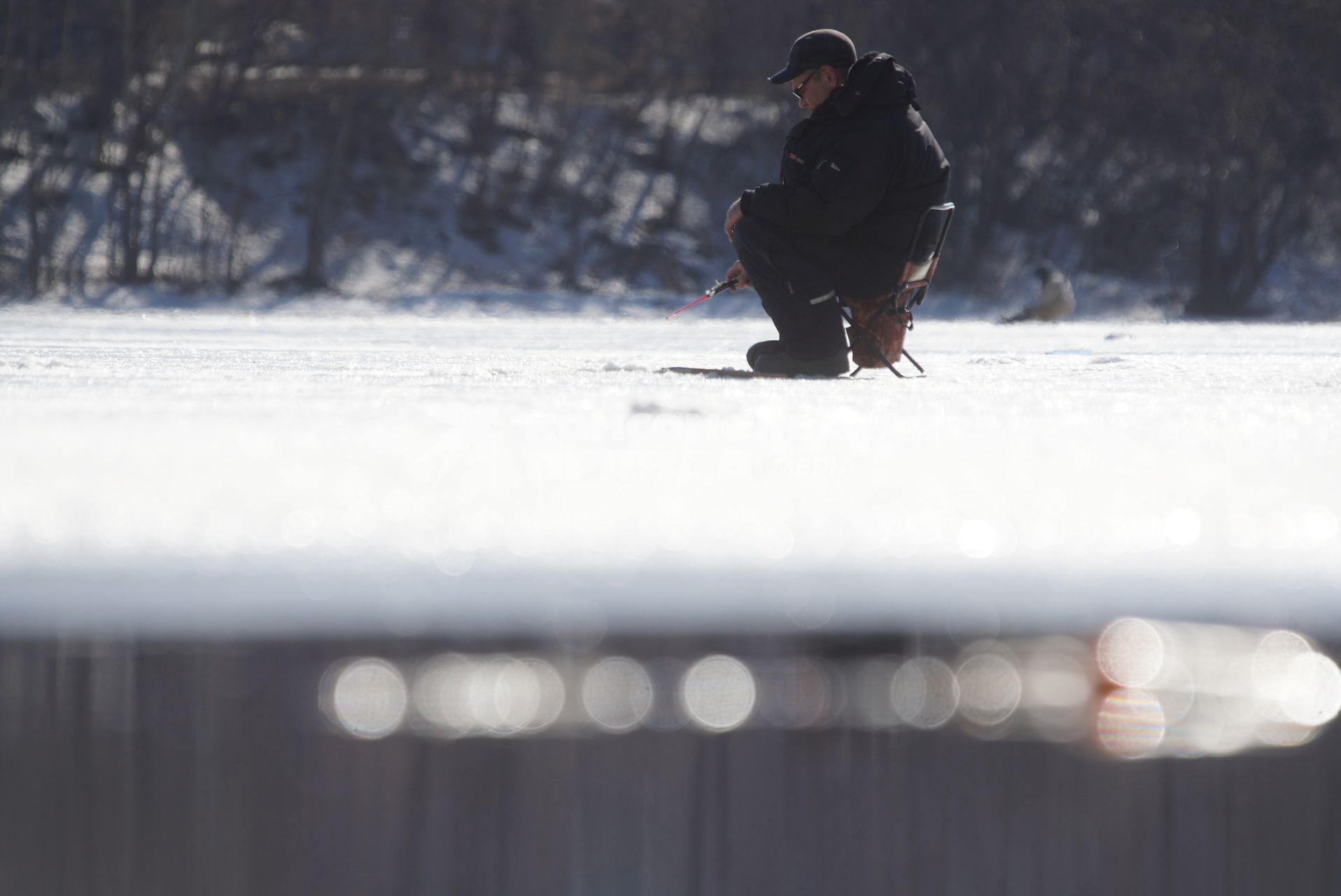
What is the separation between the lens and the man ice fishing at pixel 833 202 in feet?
14.1

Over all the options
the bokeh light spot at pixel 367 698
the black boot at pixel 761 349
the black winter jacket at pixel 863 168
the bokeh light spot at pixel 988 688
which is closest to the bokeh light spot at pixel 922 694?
the bokeh light spot at pixel 988 688

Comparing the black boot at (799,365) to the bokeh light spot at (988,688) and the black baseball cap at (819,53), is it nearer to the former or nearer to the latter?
the black baseball cap at (819,53)

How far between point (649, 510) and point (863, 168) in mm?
2948

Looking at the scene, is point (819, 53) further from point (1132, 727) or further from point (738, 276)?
point (1132, 727)

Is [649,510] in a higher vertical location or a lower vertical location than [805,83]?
higher

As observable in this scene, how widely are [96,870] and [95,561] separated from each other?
25cm

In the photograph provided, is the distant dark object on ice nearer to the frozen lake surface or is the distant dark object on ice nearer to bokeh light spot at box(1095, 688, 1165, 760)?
the frozen lake surface

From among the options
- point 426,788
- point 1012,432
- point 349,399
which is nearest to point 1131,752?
point 426,788

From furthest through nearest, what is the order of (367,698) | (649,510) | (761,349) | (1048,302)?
(1048,302) < (761,349) < (649,510) < (367,698)

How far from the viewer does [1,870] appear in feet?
3.40

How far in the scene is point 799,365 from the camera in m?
4.43

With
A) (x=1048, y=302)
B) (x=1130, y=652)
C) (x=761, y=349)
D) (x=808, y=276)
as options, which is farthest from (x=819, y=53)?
(x=1048, y=302)

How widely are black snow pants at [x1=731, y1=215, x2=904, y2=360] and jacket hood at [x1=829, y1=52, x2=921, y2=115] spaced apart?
0.38 metres

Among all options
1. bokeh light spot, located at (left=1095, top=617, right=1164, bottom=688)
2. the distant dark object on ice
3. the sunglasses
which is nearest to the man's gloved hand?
the sunglasses
